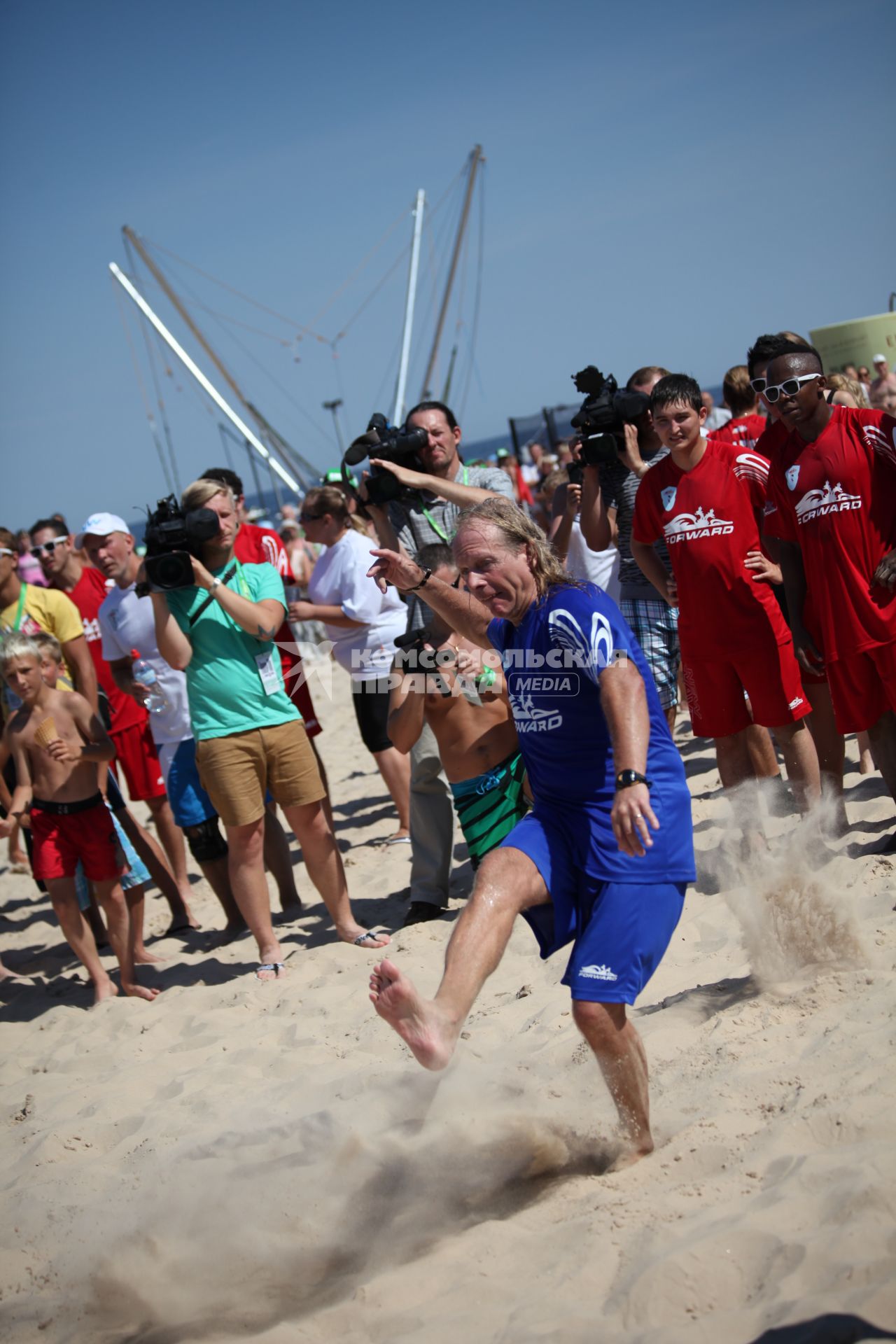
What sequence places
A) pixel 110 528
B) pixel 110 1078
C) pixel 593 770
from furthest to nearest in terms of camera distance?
pixel 110 528
pixel 110 1078
pixel 593 770

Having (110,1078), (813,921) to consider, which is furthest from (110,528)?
(813,921)

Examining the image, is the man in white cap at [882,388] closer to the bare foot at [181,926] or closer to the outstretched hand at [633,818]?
the bare foot at [181,926]

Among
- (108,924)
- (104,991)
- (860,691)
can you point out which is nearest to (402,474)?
(860,691)

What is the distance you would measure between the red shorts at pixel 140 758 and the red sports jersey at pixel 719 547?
3392 mm

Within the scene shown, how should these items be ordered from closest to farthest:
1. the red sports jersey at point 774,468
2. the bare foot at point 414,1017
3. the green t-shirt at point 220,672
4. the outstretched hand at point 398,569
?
the bare foot at point 414,1017 < the outstretched hand at point 398,569 < the red sports jersey at point 774,468 < the green t-shirt at point 220,672

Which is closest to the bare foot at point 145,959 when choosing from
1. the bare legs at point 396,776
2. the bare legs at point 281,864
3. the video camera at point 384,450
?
the bare legs at point 281,864

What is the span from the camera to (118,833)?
5.48 metres

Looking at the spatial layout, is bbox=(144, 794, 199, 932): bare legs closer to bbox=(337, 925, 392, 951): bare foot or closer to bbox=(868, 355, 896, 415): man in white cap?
bbox=(337, 925, 392, 951): bare foot

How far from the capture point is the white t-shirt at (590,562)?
6.39 m

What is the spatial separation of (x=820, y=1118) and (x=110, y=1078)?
2.76m

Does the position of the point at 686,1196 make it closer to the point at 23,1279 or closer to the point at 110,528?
the point at 23,1279

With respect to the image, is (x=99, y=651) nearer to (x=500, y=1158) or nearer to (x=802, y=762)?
(x=802, y=762)

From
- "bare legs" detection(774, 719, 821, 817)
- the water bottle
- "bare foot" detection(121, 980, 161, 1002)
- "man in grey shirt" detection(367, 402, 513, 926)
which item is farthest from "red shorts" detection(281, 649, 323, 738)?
"bare legs" detection(774, 719, 821, 817)

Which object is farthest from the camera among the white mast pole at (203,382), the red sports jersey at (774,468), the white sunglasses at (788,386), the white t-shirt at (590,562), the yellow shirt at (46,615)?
the white mast pole at (203,382)
